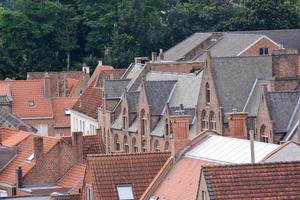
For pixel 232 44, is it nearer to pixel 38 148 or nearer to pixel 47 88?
pixel 47 88

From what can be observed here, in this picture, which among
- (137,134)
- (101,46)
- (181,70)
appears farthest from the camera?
(101,46)

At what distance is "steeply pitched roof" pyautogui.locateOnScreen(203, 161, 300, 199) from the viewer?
144 ft

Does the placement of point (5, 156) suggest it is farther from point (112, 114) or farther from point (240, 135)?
point (240, 135)

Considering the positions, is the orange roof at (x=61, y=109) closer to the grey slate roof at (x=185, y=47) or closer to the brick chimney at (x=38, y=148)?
the grey slate roof at (x=185, y=47)

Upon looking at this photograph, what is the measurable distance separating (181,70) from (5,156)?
22820 mm

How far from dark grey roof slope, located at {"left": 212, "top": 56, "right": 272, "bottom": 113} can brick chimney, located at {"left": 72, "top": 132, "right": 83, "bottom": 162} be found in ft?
26.6

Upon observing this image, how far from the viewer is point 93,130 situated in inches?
4087

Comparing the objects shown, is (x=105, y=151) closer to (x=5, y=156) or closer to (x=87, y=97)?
(x=5, y=156)

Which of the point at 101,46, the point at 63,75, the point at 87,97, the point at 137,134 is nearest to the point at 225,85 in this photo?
the point at 137,134

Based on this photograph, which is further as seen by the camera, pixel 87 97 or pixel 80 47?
pixel 80 47

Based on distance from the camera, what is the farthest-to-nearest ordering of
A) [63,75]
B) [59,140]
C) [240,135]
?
[63,75]
[59,140]
[240,135]

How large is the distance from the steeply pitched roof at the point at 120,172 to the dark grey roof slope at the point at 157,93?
32365mm

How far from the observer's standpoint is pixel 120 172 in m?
56.1

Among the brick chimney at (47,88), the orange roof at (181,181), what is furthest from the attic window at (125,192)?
the brick chimney at (47,88)
